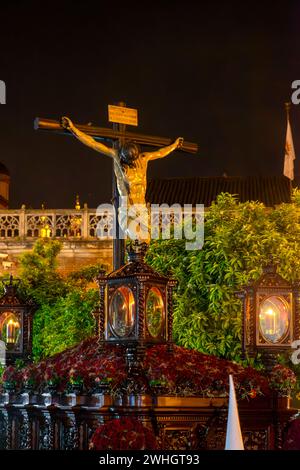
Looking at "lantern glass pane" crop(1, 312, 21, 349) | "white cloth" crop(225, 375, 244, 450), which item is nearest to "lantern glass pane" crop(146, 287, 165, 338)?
"white cloth" crop(225, 375, 244, 450)

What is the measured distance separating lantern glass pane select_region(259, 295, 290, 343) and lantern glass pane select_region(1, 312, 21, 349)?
145 inches

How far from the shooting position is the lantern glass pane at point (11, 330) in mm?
14133

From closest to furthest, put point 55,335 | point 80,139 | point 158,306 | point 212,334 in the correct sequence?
point 158,306 → point 80,139 → point 212,334 → point 55,335

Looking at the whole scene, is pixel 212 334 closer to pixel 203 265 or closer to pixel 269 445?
pixel 203 265

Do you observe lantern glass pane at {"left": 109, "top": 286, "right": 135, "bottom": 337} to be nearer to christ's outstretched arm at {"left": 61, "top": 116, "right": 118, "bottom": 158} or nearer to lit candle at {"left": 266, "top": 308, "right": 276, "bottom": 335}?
lit candle at {"left": 266, "top": 308, "right": 276, "bottom": 335}

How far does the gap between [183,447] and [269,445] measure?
1.09m

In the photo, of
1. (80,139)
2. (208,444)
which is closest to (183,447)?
(208,444)

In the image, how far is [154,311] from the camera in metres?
11.8

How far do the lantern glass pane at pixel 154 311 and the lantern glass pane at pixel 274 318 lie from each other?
1.24m

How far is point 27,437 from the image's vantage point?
12.1 metres

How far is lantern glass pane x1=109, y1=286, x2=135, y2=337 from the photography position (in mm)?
11672

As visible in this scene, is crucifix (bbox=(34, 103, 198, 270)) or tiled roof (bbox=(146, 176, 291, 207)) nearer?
crucifix (bbox=(34, 103, 198, 270))

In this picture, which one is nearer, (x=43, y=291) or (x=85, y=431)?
(x=85, y=431)

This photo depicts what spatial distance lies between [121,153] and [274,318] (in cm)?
290
